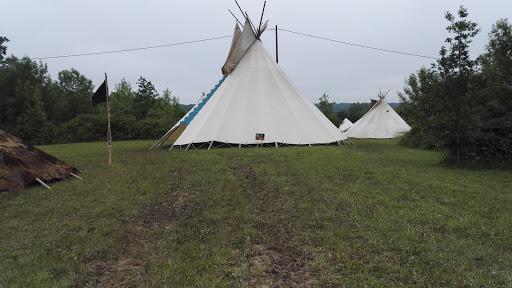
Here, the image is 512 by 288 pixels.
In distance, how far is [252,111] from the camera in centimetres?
1214

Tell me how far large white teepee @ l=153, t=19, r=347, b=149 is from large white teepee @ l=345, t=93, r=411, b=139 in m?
9.89

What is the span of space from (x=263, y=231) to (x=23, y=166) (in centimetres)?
521

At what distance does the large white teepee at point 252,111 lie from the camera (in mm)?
11648

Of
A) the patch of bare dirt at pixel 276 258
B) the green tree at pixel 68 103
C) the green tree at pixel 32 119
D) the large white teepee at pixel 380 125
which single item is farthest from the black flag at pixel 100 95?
the green tree at pixel 68 103

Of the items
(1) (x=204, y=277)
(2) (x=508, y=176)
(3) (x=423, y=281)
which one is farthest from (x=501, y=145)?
(1) (x=204, y=277)

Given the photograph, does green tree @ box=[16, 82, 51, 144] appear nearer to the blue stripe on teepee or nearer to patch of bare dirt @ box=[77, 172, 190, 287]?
the blue stripe on teepee

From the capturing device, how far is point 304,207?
429 centimetres

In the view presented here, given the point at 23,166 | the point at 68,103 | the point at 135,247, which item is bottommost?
the point at 135,247

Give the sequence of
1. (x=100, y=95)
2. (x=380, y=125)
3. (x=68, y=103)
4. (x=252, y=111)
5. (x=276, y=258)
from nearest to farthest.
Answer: (x=276, y=258) → (x=100, y=95) → (x=252, y=111) → (x=380, y=125) → (x=68, y=103)

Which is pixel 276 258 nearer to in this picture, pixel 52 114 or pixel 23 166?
pixel 23 166

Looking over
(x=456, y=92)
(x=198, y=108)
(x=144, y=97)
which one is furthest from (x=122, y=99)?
(x=456, y=92)

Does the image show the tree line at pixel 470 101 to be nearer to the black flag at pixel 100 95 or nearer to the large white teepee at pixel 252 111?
the large white teepee at pixel 252 111

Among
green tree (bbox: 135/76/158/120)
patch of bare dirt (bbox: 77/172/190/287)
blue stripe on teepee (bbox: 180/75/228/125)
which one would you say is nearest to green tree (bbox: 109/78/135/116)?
green tree (bbox: 135/76/158/120)

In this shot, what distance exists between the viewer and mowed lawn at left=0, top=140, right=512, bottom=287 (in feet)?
8.38
